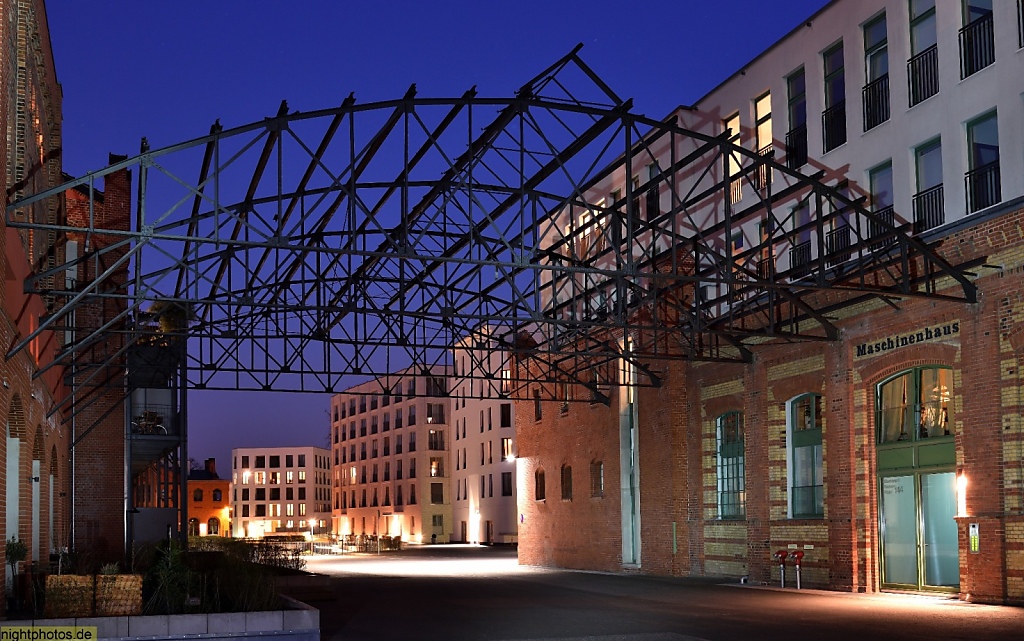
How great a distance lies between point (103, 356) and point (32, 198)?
19418mm

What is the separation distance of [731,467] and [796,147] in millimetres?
9457

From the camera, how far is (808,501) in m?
28.1

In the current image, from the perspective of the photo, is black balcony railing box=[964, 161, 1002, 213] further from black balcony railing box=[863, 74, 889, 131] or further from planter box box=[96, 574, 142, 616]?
planter box box=[96, 574, 142, 616]

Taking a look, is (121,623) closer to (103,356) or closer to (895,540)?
(895,540)

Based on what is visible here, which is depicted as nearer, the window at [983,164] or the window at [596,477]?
the window at [983,164]

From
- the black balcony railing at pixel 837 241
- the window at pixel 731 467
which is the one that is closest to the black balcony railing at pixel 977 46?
the black balcony railing at pixel 837 241

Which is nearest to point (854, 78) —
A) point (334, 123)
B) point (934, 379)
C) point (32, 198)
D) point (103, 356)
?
point (934, 379)

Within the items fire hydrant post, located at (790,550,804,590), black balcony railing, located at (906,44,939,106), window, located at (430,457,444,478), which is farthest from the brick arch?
window, located at (430,457,444,478)

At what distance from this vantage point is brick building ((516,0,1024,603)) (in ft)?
70.9

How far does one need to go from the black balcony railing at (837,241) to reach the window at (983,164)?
11.9 feet

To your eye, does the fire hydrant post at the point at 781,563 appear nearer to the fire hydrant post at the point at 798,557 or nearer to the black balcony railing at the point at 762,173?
the fire hydrant post at the point at 798,557

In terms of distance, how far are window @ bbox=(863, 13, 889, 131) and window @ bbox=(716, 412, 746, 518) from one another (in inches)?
393

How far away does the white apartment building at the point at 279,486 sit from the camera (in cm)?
14875

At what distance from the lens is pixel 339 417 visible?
12544 centimetres
